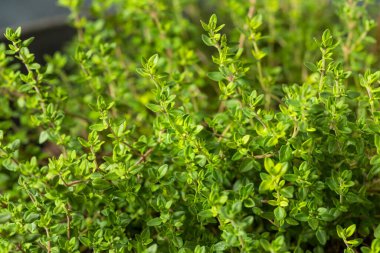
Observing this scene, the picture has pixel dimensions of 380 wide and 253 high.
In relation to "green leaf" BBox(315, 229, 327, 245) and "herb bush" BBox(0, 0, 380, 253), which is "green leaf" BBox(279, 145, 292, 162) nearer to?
"herb bush" BBox(0, 0, 380, 253)

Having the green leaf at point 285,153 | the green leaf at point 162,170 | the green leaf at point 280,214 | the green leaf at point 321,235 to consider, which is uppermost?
the green leaf at point 285,153

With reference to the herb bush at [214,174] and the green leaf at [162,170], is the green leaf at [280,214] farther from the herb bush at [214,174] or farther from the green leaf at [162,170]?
the green leaf at [162,170]

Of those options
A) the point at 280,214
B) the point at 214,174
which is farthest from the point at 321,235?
the point at 214,174

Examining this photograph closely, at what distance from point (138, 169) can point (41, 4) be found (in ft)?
7.76

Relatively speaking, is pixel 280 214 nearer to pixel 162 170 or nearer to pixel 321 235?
pixel 321 235

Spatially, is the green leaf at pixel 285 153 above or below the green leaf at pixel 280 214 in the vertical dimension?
above

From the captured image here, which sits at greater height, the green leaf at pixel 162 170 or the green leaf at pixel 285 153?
the green leaf at pixel 285 153

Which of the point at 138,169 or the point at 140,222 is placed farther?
the point at 140,222

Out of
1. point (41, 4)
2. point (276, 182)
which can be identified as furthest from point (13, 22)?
point (276, 182)

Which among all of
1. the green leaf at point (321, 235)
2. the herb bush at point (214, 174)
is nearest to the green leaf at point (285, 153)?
the herb bush at point (214, 174)

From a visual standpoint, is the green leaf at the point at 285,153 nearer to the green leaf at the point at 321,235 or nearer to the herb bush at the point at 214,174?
the herb bush at the point at 214,174

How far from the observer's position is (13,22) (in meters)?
2.77

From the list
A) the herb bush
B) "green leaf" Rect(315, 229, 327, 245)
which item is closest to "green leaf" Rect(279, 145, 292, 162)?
the herb bush

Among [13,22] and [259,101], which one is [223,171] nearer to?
[259,101]
